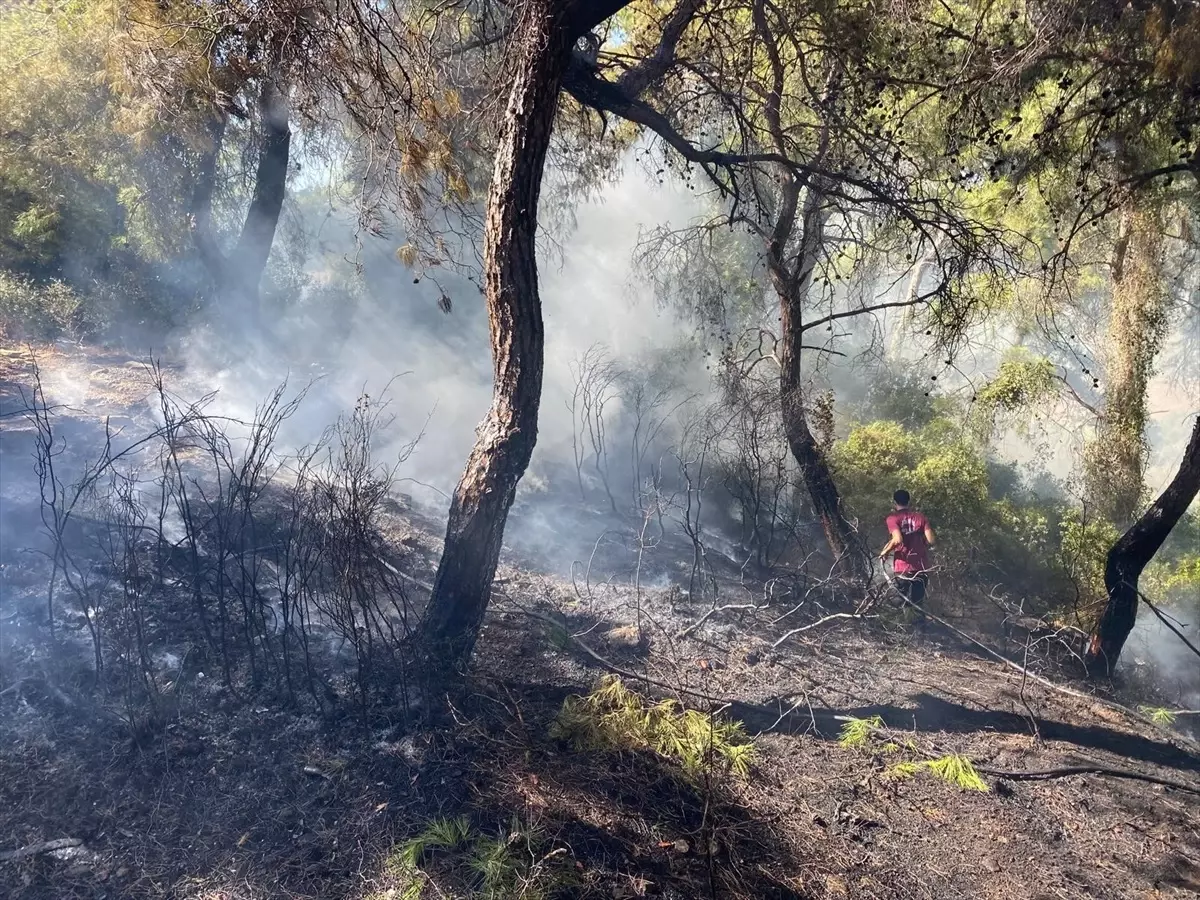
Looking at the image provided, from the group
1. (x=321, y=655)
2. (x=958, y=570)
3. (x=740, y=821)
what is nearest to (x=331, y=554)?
(x=321, y=655)

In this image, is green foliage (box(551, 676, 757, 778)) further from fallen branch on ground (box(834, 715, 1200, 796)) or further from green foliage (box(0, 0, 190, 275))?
green foliage (box(0, 0, 190, 275))

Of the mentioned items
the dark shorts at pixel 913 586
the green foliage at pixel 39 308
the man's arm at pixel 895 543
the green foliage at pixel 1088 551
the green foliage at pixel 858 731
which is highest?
the green foliage at pixel 39 308

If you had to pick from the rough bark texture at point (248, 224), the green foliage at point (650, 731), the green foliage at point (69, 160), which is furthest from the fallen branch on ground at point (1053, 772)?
the green foliage at point (69, 160)

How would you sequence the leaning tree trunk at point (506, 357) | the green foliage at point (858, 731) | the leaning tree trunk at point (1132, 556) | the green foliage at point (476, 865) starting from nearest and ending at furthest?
the green foliage at point (476, 865), the leaning tree trunk at point (506, 357), the green foliage at point (858, 731), the leaning tree trunk at point (1132, 556)

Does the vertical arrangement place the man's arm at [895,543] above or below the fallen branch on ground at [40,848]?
above

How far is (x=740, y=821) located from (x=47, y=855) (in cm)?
330

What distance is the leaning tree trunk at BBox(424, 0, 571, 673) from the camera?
4.47 meters

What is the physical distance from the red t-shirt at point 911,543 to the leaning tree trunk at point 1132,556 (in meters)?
1.70

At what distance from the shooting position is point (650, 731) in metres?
4.49

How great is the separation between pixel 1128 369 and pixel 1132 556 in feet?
10.1

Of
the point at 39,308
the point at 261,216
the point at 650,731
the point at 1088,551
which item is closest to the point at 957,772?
the point at 650,731

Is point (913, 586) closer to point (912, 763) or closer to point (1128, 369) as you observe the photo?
point (912, 763)

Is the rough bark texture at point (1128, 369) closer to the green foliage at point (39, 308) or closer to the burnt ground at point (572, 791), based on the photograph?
the burnt ground at point (572, 791)

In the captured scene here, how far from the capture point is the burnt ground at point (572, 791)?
11.1 feet
